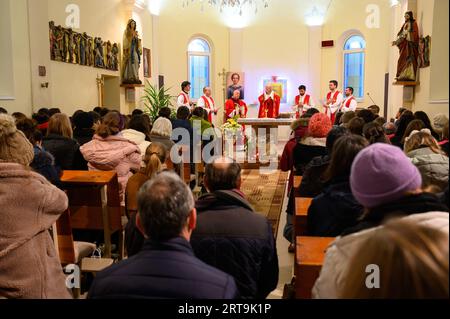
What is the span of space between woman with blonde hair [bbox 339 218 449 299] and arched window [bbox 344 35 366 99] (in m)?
14.8

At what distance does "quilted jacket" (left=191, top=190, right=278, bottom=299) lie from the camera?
2.54 m

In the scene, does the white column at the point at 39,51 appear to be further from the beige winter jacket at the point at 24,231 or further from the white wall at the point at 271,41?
the beige winter jacket at the point at 24,231

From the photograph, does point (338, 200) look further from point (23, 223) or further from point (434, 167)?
point (23, 223)

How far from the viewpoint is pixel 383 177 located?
1.97 m

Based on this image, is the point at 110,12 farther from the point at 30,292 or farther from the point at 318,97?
the point at 30,292

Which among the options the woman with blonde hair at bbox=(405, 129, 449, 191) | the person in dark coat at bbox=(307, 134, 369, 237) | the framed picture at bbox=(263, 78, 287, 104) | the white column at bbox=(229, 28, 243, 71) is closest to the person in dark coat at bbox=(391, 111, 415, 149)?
the woman with blonde hair at bbox=(405, 129, 449, 191)

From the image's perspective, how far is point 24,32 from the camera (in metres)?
7.98

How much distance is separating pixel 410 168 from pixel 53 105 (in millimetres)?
8183

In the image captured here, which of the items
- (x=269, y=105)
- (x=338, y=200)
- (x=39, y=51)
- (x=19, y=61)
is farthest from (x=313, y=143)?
(x=269, y=105)

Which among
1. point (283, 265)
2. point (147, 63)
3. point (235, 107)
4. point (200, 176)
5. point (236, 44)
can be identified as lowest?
point (283, 265)

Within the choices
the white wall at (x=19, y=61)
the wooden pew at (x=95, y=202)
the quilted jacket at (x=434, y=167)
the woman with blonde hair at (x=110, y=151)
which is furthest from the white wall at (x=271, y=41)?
the quilted jacket at (x=434, y=167)

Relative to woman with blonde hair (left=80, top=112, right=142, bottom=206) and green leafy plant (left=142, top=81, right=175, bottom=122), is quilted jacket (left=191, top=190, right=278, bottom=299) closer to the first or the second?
woman with blonde hair (left=80, top=112, right=142, bottom=206)

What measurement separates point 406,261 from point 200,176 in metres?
7.64

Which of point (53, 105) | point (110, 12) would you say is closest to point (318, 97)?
point (110, 12)
